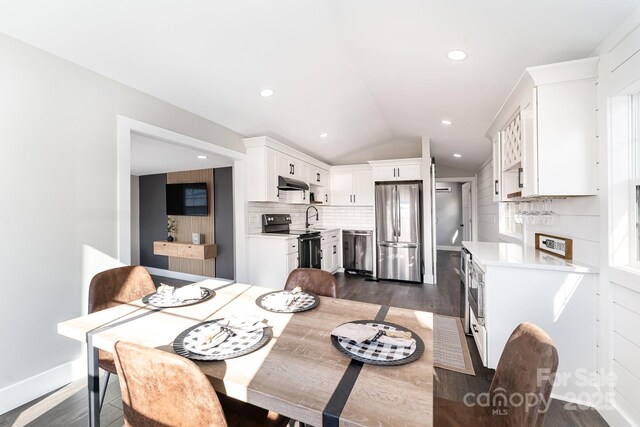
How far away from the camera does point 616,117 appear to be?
168 centimetres

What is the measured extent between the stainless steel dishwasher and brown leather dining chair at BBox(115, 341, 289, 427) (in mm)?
4705

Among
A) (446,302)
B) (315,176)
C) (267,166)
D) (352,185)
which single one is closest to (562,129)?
(446,302)

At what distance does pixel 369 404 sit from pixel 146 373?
0.70m

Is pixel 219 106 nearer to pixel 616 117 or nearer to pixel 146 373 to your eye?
pixel 146 373

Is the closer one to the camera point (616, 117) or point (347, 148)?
point (616, 117)

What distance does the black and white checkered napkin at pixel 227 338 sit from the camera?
41.5 inches

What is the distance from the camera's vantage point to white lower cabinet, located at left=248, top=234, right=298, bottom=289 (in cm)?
395

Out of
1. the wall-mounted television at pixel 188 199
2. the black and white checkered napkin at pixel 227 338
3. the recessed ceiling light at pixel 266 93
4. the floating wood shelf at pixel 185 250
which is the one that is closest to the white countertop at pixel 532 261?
the black and white checkered napkin at pixel 227 338

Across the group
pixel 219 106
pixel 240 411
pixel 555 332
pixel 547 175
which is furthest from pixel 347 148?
pixel 240 411

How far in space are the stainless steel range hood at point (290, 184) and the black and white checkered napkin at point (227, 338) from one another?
124 inches

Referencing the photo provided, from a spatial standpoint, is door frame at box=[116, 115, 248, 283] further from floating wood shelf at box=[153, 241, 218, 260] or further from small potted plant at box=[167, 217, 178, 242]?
small potted plant at box=[167, 217, 178, 242]

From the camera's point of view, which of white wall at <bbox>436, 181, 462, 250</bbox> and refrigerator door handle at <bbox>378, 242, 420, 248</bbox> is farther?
white wall at <bbox>436, 181, 462, 250</bbox>

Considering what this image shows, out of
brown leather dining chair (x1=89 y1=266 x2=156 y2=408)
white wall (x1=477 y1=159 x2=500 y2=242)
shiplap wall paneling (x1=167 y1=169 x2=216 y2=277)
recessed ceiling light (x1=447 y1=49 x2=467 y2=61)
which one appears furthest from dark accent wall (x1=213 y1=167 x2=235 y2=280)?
white wall (x1=477 y1=159 x2=500 y2=242)

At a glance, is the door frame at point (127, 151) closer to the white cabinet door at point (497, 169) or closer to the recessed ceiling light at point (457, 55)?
the recessed ceiling light at point (457, 55)
